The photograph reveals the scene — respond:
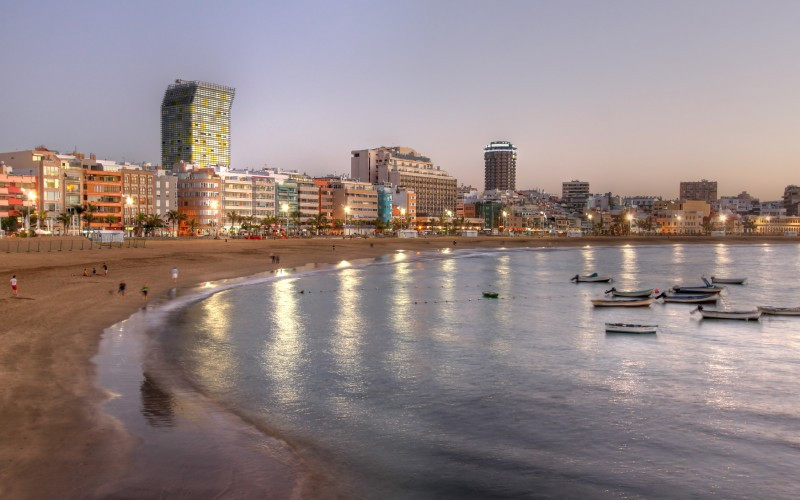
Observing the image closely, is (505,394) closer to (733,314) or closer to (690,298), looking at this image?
(733,314)

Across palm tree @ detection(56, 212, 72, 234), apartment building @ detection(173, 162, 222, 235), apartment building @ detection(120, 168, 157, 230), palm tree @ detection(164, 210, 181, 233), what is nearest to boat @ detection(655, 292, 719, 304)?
palm tree @ detection(56, 212, 72, 234)

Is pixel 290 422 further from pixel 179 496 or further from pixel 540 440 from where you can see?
pixel 540 440

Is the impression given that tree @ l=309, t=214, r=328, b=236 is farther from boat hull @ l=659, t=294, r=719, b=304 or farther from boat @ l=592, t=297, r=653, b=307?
boat @ l=592, t=297, r=653, b=307

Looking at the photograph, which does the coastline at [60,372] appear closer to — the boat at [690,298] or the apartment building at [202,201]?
the boat at [690,298]

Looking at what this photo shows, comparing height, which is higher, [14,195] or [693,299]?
[14,195]

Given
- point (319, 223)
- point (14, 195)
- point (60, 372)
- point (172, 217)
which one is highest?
point (14, 195)

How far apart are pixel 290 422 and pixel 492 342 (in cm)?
1709

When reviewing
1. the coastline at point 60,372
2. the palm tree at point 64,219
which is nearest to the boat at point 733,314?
the coastline at point 60,372

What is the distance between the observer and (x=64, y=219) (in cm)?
11844

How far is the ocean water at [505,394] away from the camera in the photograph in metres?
16.1

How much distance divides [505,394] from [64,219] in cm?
11764

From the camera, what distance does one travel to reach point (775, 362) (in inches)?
1180

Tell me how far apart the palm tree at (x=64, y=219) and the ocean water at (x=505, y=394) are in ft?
285

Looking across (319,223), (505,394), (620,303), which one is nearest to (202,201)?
(319,223)
